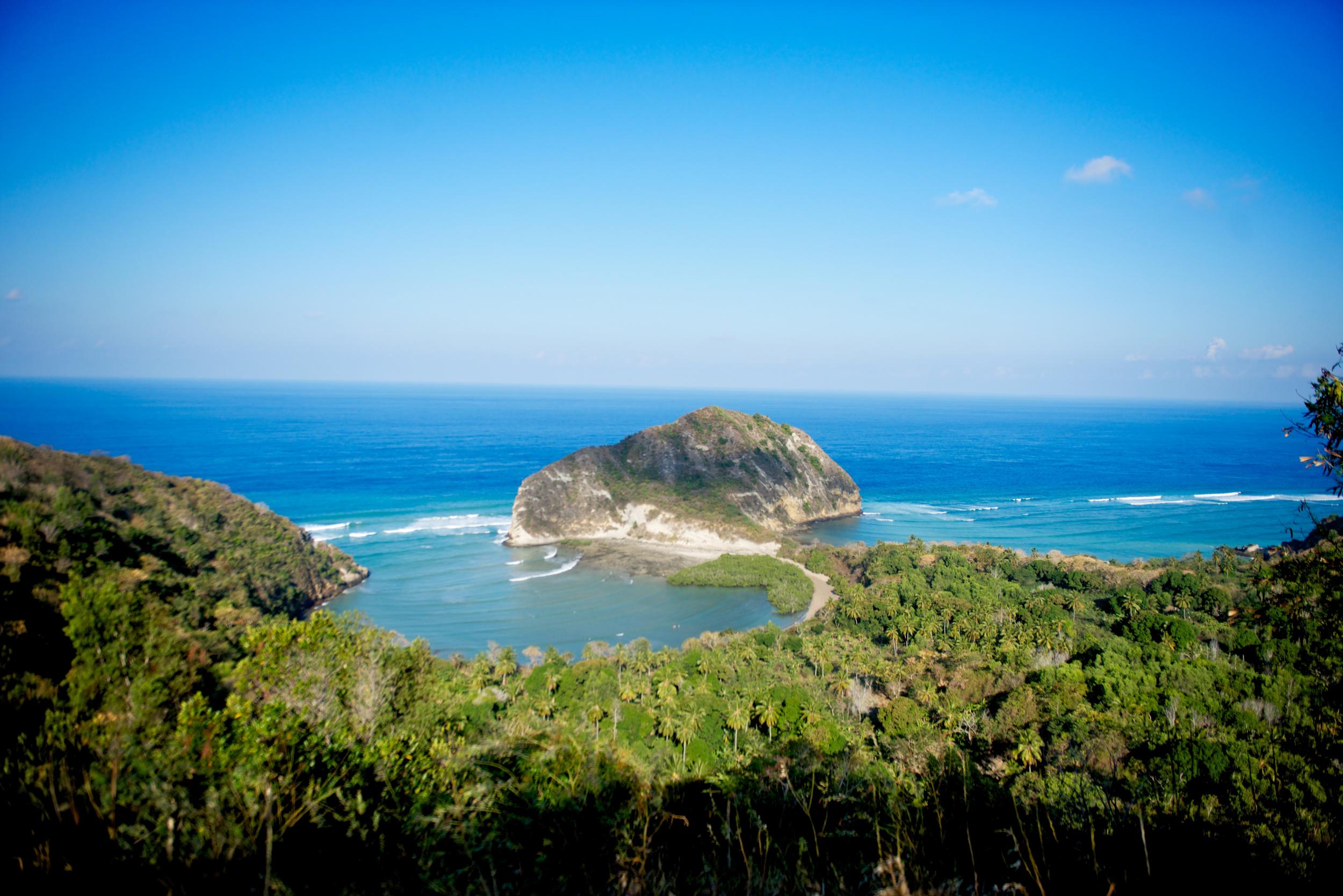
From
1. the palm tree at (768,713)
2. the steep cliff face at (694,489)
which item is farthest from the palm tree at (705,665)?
the steep cliff face at (694,489)

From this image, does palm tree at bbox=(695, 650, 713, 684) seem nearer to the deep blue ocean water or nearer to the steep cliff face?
the deep blue ocean water

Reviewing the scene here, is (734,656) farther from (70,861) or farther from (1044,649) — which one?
(70,861)

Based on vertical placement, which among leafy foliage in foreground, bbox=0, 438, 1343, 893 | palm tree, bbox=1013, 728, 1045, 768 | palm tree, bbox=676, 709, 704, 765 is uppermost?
leafy foliage in foreground, bbox=0, 438, 1343, 893

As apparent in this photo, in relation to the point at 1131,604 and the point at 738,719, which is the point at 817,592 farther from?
the point at 738,719

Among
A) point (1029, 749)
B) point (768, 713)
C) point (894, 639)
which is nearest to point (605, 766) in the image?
point (1029, 749)

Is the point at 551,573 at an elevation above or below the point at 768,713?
below

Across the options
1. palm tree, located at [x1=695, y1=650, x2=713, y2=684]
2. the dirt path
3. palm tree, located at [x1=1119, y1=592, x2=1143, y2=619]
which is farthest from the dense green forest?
the dirt path

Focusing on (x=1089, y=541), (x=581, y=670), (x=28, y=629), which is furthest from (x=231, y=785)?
(x=1089, y=541)
